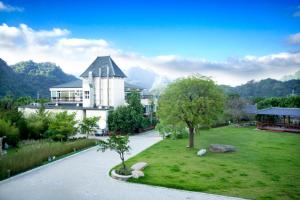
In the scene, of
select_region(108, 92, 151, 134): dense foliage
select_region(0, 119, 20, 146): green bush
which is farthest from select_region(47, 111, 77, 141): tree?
select_region(108, 92, 151, 134): dense foliage

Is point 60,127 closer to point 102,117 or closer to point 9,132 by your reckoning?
point 9,132

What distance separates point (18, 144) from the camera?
19.6 meters

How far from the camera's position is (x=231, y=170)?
44.5 ft

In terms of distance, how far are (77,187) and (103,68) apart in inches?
823

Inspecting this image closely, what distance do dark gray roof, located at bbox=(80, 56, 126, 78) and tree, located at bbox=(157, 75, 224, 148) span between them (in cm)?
1193

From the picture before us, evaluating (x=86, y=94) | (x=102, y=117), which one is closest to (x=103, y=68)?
(x=86, y=94)

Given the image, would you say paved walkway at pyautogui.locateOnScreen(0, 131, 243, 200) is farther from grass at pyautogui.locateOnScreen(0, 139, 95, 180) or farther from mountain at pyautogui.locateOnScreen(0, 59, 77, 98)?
mountain at pyautogui.locateOnScreen(0, 59, 77, 98)

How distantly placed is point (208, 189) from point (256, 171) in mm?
4062

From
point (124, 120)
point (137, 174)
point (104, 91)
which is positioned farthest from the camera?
point (104, 91)

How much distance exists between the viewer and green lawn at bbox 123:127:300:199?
10930 mm

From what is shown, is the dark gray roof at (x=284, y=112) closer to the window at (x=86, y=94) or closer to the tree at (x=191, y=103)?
the tree at (x=191, y=103)

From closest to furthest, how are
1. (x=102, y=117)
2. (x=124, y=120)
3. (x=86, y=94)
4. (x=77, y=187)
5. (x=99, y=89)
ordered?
(x=77, y=187) < (x=124, y=120) < (x=102, y=117) < (x=86, y=94) < (x=99, y=89)

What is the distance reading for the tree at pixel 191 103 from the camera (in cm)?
1825

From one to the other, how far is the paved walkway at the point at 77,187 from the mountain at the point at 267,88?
176 ft
